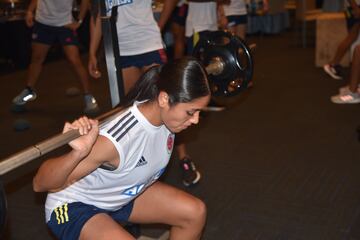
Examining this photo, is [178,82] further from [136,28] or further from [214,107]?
[214,107]

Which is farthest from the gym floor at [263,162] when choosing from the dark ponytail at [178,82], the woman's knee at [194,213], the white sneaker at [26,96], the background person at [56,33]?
the dark ponytail at [178,82]

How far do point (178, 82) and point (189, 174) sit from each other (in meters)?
1.41

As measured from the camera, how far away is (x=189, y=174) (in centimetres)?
304

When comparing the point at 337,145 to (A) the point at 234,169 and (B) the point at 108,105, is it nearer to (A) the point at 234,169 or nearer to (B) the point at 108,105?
(A) the point at 234,169

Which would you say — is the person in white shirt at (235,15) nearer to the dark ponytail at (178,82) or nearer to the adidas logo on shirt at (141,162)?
the dark ponytail at (178,82)

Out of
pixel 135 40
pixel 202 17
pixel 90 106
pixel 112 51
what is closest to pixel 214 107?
pixel 202 17

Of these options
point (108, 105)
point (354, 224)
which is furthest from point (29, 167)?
point (354, 224)

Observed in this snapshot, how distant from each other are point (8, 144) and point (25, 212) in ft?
4.00

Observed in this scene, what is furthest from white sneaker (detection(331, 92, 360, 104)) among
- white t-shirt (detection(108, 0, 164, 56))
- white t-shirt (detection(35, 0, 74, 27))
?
white t-shirt (detection(35, 0, 74, 27))

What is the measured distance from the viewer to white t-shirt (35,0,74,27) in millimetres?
4533

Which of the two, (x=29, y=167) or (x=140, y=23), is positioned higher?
(x=140, y=23)

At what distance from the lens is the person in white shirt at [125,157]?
64.2 inches

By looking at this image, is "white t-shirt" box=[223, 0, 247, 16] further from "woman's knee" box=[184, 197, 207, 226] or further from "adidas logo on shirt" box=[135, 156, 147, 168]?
"adidas logo on shirt" box=[135, 156, 147, 168]

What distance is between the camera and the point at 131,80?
287 centimetres
